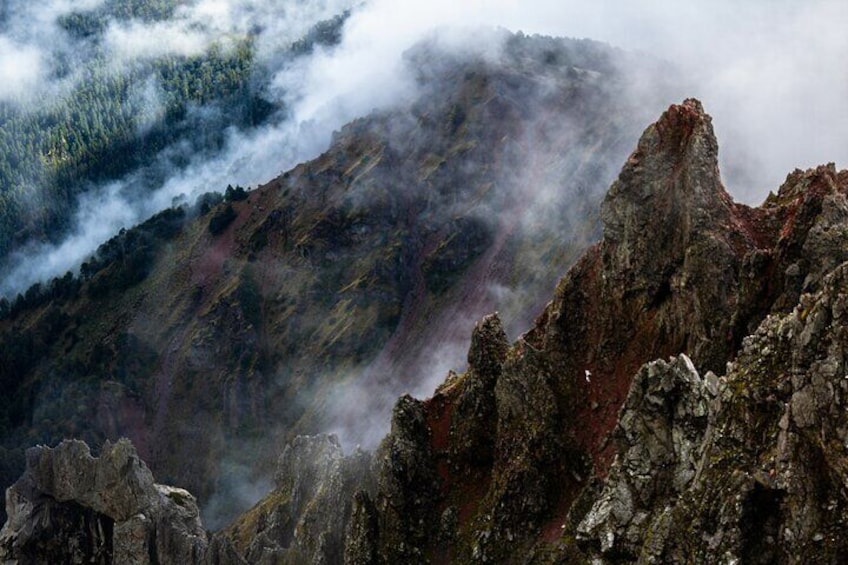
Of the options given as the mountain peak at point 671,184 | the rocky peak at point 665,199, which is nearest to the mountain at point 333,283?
the rocky peak at point 665,199

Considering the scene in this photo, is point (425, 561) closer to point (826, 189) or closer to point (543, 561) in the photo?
point (543, 561)

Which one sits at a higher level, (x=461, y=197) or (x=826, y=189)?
(x=461, y=197)

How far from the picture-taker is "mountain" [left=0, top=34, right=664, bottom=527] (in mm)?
141750

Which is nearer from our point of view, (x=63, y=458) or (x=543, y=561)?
(x=543, y=561)

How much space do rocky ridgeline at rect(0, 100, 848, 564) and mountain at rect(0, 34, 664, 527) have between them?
7111 cm

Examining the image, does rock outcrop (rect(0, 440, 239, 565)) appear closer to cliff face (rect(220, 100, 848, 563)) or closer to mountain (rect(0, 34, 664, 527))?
cliff face (rect(220, 100, 848, 563))

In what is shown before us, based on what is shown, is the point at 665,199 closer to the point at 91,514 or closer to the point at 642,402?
the point at 642,402

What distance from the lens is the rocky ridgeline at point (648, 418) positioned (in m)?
25.9

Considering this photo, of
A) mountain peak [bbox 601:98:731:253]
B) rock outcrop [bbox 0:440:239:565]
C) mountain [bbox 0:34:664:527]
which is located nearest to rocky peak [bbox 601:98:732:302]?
mountain peak [bbox 601:98:731:253]

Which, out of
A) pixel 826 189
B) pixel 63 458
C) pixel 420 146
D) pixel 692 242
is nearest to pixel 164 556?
pixel 63 458

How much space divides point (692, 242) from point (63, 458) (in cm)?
5157

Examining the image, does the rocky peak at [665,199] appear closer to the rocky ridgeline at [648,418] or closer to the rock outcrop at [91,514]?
the rocky ridgeline at [648,418]

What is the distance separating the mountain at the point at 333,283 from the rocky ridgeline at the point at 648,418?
71.1 metres

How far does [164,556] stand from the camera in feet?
210
